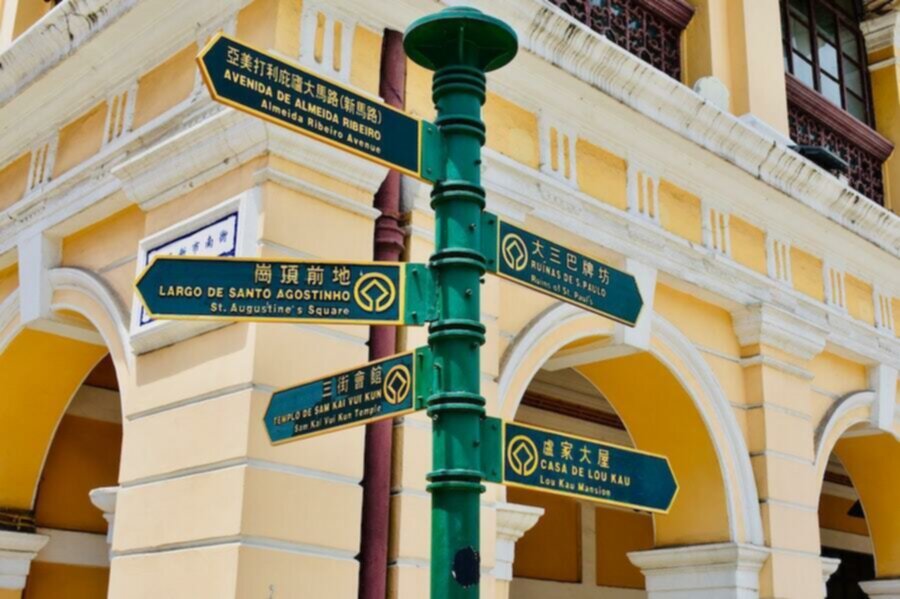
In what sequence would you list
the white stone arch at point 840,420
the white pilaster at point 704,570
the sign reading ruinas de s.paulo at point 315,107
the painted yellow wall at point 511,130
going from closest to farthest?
the sign reading ruinas de s.paulo at point 315,107
the painted yellow wall at point 511,130
the white pilaster at point 704,570
the white stone arch at point 840,420

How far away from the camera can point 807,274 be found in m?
8.15

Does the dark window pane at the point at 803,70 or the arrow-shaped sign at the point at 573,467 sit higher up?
the dark window pane at the point at 803,70

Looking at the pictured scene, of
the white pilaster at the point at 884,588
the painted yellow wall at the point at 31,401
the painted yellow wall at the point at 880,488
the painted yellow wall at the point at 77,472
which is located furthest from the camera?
the painted yellow wall at the point at 880,488

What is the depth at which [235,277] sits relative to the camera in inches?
124

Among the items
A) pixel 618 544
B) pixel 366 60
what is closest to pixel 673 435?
pixel 366 60

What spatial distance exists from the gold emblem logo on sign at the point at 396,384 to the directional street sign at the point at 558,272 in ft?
1.27

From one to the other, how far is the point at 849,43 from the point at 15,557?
8163 millimetres

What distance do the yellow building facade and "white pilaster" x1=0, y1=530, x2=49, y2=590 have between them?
2 centimetres

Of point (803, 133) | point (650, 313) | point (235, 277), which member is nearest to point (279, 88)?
point (235, 277)

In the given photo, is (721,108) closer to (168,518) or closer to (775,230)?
(775,230)

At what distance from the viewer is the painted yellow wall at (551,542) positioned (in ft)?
31.1

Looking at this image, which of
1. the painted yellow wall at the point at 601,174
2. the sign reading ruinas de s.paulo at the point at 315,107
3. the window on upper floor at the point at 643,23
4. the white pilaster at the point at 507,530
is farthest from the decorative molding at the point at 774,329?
the sign reading ruinas de s.paulo at the point at 315,107

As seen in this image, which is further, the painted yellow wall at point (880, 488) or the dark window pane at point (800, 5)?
the dark window pane at point (800, 5)

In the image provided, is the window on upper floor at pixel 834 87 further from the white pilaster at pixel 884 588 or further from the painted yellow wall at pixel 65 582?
the painted yellow wall at pixel 65 582
